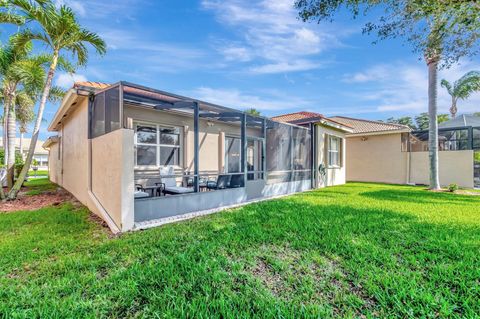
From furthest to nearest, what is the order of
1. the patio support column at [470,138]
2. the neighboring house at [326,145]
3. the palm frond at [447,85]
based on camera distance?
the palm frond at [447,85] < the patio support column at [470,138] < the neighboring house at [326,145]

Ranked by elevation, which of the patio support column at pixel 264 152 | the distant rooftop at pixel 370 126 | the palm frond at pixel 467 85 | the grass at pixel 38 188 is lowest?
the grass at pixel 38 188

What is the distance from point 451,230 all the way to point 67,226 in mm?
9439

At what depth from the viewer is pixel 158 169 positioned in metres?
9.84

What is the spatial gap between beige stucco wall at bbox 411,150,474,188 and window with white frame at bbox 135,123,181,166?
55.9 feet

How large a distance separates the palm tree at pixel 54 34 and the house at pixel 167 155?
1.63 m

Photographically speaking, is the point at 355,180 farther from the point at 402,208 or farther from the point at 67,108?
the point at 67,108

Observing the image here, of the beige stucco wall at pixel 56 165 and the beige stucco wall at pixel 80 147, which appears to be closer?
the beige stucco wall at pixel 80 147

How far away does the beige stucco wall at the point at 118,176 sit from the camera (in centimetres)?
536

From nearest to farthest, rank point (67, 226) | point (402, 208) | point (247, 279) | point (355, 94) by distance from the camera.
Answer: point (247, 279) → point (67, 226) → point (402, 208) → point (355, 94)

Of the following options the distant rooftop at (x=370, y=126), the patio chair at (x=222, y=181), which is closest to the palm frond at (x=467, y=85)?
the distant rooftop at (x=370, y=126)

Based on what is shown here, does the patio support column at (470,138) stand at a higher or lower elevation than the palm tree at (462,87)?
lower

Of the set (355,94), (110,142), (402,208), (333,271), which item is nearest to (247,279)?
(333,271)

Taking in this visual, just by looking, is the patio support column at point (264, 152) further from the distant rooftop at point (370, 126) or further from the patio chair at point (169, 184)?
the distant rooftop at point (370, 126)

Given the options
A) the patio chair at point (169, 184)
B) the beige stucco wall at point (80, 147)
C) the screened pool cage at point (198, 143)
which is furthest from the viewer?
the beige stucco wall at point (80, 147)
